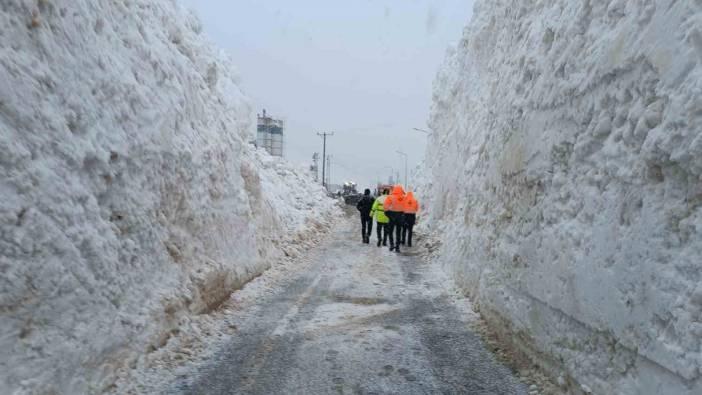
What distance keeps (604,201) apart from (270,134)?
4787 centimetres

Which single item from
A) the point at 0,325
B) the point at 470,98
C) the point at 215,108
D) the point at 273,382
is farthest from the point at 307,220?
the point at 0,325

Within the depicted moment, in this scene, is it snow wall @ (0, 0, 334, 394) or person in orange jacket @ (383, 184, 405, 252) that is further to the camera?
person in orange jacket @ (383, 184, 405, 252)

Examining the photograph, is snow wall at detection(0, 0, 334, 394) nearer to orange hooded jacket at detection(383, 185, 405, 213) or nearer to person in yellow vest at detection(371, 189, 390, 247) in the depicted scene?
orange hooded jacket at detection(383, 185, 405, 213)

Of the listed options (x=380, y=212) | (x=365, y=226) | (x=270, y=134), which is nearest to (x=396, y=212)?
(x=380, y=212)

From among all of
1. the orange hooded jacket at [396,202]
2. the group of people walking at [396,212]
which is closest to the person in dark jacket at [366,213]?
the group of people walking at [396,212]

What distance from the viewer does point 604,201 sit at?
4.09m

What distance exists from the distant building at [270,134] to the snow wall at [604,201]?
43505 mm

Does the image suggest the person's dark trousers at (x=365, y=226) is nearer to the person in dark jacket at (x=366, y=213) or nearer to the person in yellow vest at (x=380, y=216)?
the person in dark jacket at (x=366, y=213)

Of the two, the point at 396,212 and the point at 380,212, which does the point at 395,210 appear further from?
the point at 380,212

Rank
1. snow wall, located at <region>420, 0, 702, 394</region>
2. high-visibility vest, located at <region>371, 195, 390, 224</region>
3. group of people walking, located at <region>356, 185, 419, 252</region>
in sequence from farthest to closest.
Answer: high-visibility vest, located at <region>371, 195, 390, 224</region> → group of people walking, located at <region>356, 185, 419, 252</region> → snow wall, located at <region>420, 0, 702, 394</region>

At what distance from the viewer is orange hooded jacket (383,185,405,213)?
1548 cm

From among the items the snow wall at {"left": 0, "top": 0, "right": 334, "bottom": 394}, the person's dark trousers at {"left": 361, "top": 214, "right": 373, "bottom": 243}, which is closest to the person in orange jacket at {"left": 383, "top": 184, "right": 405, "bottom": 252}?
the person's dark trousers at {"left": 361, "top": 214, "right": 373, "bottom": 243}

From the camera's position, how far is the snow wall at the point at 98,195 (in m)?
3.86

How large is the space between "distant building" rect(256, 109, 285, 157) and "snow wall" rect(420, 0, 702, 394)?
43.5m
